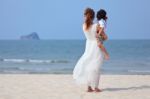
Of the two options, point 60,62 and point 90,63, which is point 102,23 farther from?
point 60,62

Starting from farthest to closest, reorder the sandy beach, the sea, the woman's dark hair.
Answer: the sea, the woman's dark hair, the sandy beach

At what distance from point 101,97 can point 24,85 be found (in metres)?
3.15

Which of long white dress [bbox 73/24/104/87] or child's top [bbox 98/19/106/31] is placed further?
long white dress [bbox 73/24/104/87]

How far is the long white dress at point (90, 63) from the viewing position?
10367 millimetres

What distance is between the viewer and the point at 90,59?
10.5 metres

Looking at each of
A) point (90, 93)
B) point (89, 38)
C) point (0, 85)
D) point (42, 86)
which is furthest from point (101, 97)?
point (0, 85)

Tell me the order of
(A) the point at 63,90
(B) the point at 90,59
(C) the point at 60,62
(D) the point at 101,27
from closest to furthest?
(D) the point at 101,27
(B) the point at 90,59
(A) the point at 63,90
(C) the point at 60,62

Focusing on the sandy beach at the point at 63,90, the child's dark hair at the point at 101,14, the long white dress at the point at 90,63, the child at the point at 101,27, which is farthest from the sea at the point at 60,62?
the child's dark hair at the point at 101,14

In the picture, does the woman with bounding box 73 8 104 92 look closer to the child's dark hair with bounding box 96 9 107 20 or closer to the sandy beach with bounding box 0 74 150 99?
the child's dark hair with bounding box 96 9 107 20

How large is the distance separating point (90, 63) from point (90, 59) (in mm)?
95

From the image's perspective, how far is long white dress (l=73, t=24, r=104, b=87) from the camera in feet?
34.0

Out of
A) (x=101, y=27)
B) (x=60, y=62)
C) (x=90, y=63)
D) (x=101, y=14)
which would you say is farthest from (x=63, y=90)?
(x=60, y=62)

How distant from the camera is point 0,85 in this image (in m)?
12.4

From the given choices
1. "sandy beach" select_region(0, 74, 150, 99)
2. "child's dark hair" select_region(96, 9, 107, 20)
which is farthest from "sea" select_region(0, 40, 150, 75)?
"child's dark hair" select_region(96, 9, 107, 20)
